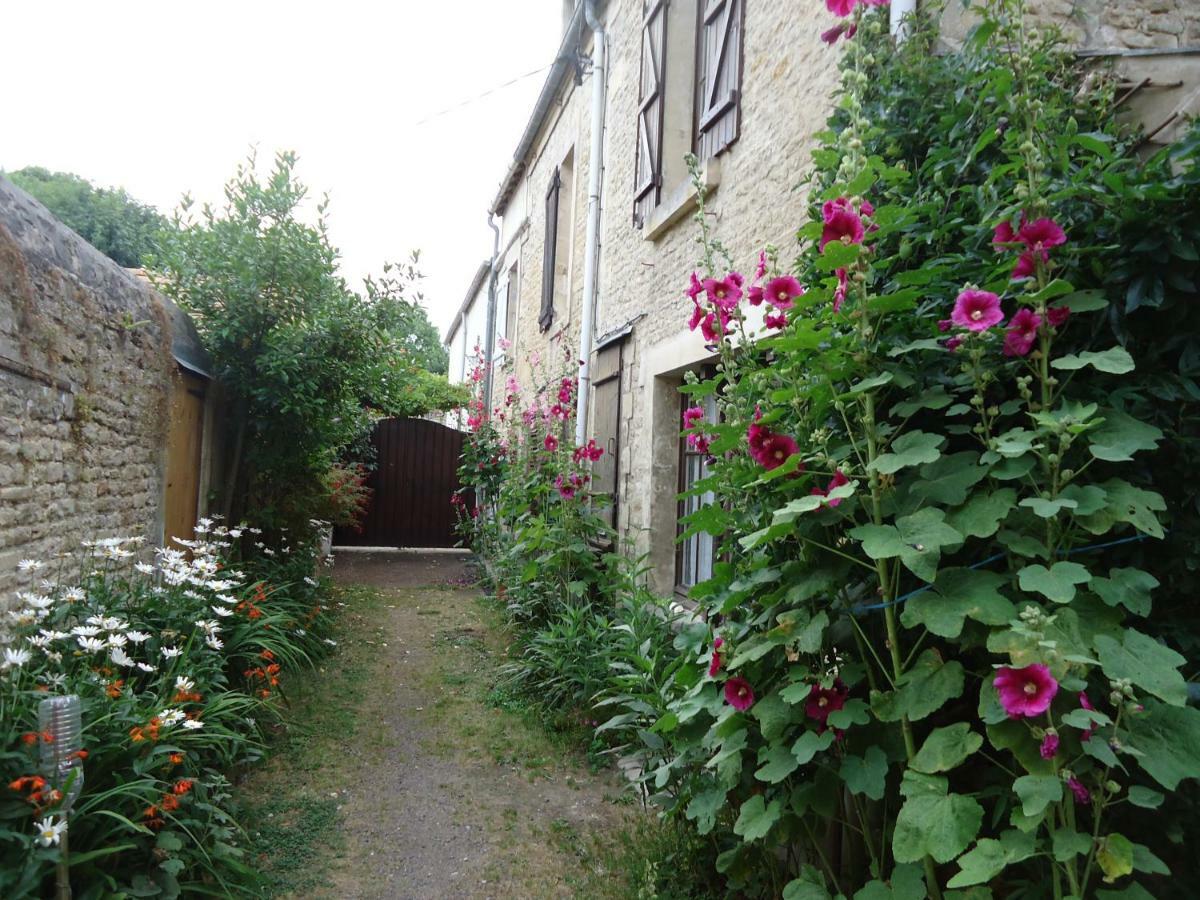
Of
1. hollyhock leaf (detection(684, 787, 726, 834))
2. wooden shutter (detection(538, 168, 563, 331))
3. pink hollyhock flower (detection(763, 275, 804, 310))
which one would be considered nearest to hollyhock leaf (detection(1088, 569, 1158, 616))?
pink hollyhock flower (detection(763, 275, 804, 310))

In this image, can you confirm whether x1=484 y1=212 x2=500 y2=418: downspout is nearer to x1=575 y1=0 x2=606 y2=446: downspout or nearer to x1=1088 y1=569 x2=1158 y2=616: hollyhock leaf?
x1=575 y1=0 x2=606 y2=446: downspout

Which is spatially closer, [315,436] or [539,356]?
[315,436]

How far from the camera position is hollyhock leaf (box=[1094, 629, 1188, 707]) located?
1.32 m

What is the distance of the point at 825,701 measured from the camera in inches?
71.7

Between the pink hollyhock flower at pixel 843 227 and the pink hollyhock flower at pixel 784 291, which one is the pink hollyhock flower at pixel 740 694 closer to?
the pink hollyhock flower at pixel 784 291

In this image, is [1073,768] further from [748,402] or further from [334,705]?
[334,705]

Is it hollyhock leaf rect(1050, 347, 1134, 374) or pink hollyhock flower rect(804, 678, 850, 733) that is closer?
hollyhock leaf rect(1050, 347, 1134, 374)

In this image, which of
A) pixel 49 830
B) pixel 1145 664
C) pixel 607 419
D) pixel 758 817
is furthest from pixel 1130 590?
pixel 607 419

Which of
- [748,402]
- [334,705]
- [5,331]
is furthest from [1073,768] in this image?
[334,705]

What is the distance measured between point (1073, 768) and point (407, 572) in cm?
905

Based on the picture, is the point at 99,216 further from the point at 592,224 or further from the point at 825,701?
the point at 825,701

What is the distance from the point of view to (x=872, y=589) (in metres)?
2.00

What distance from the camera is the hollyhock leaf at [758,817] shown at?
6.12ft

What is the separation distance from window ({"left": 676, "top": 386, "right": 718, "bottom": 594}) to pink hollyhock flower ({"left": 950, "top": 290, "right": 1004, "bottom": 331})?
285 cm
